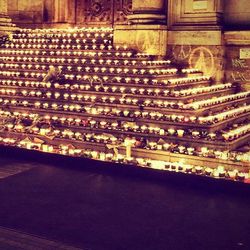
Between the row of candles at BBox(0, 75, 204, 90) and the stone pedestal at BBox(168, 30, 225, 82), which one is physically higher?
the stone pedestal at BBox(168, 30, 225, 82)

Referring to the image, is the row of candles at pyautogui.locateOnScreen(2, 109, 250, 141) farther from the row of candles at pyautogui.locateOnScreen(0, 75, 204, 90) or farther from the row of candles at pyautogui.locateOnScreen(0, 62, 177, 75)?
the row of candles at pyautogui.locateOnScreen(0, 62, 177, 75)

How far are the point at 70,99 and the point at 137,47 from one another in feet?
12.2

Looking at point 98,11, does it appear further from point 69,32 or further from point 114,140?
point 114,140

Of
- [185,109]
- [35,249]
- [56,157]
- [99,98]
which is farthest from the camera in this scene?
[99,98]

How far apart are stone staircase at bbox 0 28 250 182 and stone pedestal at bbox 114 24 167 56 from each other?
533 millimetres

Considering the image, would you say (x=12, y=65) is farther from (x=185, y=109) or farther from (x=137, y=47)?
(x=185, y=109)

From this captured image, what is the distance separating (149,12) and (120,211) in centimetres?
922

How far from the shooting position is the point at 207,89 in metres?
12.4

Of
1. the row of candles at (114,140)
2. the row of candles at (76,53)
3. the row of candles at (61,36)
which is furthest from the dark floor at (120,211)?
the row of candles at (61,36)

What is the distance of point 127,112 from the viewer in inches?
415

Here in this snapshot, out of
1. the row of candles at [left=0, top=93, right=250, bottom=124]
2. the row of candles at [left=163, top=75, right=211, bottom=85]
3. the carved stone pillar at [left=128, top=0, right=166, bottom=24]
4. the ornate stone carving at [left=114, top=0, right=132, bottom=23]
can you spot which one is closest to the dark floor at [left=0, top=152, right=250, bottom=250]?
the row of candles at [left=0, top=93, right=250, bottom=124]

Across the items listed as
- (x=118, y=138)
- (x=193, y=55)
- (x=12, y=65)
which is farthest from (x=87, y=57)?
(x=118, y=138)

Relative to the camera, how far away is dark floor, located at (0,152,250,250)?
5707mm

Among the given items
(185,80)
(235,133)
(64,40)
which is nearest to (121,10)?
(64,40)
